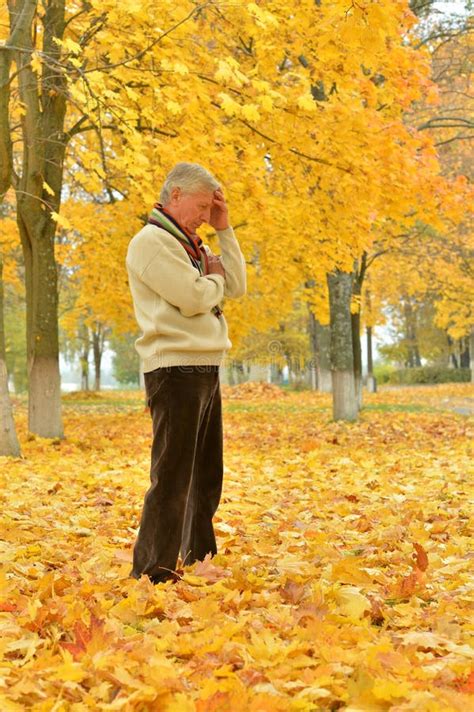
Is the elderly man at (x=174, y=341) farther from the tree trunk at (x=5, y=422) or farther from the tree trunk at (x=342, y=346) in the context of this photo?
the tree trunk at (x=342, y=346)

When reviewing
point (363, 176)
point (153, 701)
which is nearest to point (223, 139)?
point (363, 176)

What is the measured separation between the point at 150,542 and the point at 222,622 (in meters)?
0.72

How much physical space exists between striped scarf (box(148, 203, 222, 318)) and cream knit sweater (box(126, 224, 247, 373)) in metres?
0.07

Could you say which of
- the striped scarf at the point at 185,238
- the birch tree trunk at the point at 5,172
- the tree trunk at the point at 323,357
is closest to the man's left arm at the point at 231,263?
the striped scarf at the point at 185,238

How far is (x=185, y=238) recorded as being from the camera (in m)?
3.55

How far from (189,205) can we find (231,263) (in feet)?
1.42

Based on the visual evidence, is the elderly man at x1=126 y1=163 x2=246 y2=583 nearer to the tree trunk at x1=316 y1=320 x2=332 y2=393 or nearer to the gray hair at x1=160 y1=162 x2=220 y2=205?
the gray hair at x1=160 y1=162 x2=220 y2=205

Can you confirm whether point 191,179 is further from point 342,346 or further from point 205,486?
point 342,346

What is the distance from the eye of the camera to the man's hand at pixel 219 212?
12.3 ft

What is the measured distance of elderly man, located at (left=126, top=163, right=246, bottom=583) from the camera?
3396 millimetres

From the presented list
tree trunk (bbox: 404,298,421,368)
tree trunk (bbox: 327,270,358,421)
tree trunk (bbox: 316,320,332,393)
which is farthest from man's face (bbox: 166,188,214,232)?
tree trunk (bbox: 404,298,421,368)

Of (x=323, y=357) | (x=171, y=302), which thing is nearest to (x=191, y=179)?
(x=171, y=302)

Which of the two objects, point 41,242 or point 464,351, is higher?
point 41,242

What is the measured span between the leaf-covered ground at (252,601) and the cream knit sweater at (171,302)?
1074 mm
